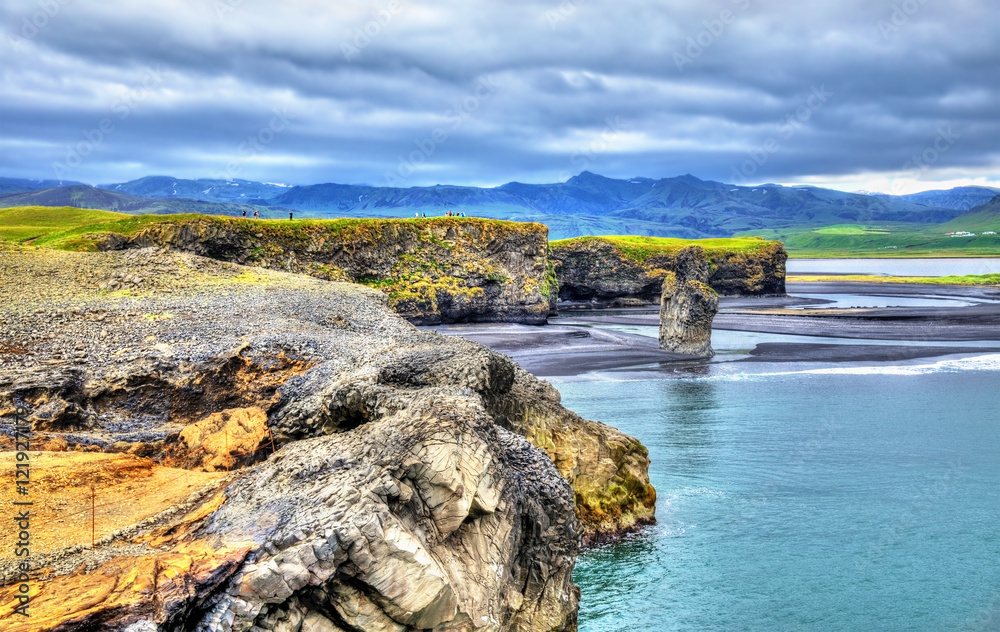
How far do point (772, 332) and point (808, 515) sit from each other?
2253 inches

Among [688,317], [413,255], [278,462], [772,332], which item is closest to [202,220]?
[413,255]

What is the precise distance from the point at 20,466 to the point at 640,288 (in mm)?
118351

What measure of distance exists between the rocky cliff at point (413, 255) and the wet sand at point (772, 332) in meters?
4.33

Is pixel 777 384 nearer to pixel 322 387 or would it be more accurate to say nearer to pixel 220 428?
pixel 322 387

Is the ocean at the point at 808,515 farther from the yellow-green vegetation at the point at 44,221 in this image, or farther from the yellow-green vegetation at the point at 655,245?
the yellow-green vegetation at the point at 655,245

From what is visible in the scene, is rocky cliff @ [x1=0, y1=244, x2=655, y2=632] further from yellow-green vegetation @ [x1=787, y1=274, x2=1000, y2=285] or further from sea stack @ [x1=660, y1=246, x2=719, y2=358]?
yellow-green vegetation @ [x1=787, y1=274, x2=1000, y2=285]

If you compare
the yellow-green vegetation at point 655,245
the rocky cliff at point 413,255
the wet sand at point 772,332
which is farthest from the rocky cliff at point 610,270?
the rocky cliff at point 413,255

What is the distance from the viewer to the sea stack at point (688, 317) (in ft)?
210

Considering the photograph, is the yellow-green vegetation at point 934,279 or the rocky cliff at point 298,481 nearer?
the rocky cliff at point 298,481

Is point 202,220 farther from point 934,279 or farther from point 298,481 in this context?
point 934,279

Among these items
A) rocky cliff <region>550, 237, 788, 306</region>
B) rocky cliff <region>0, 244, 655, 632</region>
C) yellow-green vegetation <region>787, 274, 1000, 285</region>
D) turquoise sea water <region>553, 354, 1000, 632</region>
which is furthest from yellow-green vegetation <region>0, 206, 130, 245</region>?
yellow-green vegetation <region>787, 274, 1000, 285</region>

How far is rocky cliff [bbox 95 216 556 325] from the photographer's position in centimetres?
8125

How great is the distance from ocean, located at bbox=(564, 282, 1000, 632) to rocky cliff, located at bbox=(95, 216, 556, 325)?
156ft

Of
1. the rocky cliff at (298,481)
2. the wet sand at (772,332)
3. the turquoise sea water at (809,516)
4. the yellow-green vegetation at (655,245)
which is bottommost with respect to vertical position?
the turquoise sea water at (809,516)
